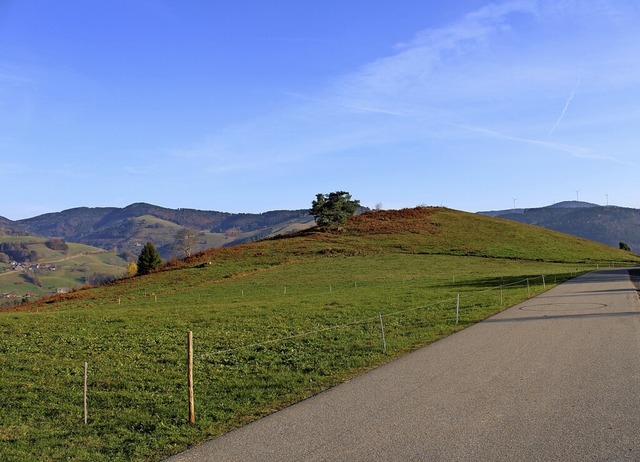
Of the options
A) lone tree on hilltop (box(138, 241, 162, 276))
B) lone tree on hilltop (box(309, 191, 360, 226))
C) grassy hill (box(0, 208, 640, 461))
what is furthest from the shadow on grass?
lone tree on hilltop (box(138, 241, 162, 276))

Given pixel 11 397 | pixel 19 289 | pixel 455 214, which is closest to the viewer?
pixel 11 397

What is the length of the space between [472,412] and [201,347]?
11.9 m

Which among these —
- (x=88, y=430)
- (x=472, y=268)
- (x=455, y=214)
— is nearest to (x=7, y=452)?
(x=88, y=430)

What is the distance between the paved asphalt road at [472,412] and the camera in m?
8.23

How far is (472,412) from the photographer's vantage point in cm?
1009

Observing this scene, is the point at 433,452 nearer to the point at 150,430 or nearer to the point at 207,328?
the point at 150,430

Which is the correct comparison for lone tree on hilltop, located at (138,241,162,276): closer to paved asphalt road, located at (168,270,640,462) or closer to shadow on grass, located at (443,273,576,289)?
shadow on grass, located at (443,273,576,289)

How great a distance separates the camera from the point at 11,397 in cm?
1306

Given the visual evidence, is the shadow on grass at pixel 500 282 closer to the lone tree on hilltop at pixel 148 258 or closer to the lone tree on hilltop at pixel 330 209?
the lone tree on hilltop at pixel 330 209

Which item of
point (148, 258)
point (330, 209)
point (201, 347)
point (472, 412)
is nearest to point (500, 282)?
point (201, 347)

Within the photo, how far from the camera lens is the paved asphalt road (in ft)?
27.0

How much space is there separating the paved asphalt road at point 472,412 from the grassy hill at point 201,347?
3.53 feet

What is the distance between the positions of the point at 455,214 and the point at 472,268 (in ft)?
144

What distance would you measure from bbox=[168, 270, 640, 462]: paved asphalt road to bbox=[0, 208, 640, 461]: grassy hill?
3.53 feet
